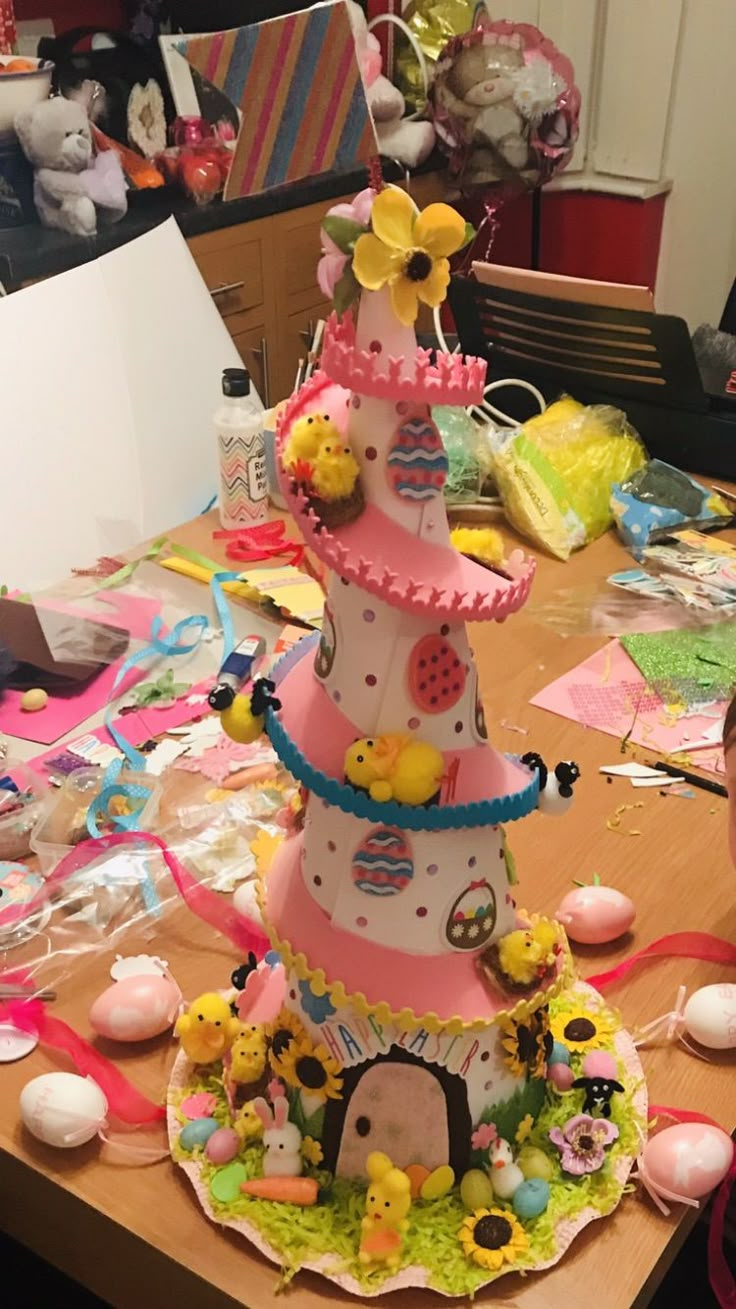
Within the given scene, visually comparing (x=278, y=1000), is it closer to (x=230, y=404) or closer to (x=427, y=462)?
(x=427, y=462)

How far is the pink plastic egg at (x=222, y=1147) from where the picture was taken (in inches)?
26.8

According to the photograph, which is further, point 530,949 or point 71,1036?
point 71,1036

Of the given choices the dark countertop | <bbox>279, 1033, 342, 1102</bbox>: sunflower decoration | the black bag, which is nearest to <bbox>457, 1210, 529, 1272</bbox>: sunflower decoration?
<bbox>279, 1033, 342, 1102</bbox>: sunflower decoration

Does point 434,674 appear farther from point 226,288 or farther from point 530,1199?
point 226,288

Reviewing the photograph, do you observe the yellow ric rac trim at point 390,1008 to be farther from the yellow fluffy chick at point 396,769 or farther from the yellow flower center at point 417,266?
the yellow flower center at point 417,266

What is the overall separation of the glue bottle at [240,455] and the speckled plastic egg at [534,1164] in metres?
0.90

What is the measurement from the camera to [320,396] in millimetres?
604

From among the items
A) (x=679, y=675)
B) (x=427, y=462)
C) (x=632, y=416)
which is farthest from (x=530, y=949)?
(x=632, y=416)

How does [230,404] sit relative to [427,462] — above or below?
below

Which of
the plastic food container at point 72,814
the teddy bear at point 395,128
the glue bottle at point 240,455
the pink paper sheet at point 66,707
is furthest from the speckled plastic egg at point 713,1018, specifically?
the teddy bear at point 395,128

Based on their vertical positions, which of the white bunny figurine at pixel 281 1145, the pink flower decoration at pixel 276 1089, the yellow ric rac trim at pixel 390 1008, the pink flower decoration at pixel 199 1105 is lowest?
the pink flower decoration at pixel 199 1105

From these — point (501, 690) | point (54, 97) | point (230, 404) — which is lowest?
point (501, 690)

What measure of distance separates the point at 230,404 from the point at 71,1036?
0.79 meters


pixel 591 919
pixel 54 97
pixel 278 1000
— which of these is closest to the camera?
pixel 278 1000
